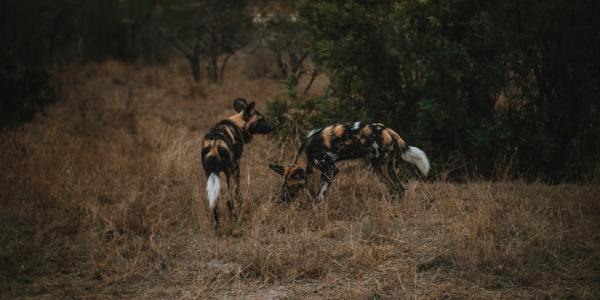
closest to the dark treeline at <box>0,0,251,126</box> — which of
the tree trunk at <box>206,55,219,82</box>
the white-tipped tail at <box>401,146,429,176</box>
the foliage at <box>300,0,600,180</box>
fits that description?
the tree trunk at <box>206,55,219,82</box>

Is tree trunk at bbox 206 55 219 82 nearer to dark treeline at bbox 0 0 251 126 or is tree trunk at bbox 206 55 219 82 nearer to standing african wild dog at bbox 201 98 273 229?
dark treeline at bbox 0 0 251 126

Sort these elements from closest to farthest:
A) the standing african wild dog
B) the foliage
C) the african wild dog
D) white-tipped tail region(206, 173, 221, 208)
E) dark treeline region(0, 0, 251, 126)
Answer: white-tipped tail region(206, 173, 221, 208) < the standing african wild dog < the african wild dog < the foliage < dark treeline region(0, 0, 251, 126)

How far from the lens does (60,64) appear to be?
13.5m

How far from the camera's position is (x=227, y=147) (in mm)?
4934

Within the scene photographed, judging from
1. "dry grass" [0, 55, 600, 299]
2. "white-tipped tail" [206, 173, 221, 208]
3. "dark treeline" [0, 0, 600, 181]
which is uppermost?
"dark treeline" [0, 0, 600, 181]

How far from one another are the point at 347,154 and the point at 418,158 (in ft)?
2.24

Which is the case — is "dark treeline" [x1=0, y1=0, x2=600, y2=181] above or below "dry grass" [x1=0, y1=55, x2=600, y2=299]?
above

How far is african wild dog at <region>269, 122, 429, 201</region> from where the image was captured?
5.22 metres

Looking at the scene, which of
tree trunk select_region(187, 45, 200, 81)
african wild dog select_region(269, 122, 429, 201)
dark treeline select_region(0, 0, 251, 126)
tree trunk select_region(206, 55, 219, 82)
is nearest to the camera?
african wild dog select_region(269, 122, 429, 201)

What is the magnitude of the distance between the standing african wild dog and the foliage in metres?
1.82

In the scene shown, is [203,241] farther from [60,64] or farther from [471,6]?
[60,64]

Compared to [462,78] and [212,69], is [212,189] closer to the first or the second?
[462,78]

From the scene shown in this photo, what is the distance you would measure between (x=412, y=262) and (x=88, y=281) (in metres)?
2.32

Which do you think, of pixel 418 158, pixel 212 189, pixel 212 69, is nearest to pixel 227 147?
pixel 212 189
